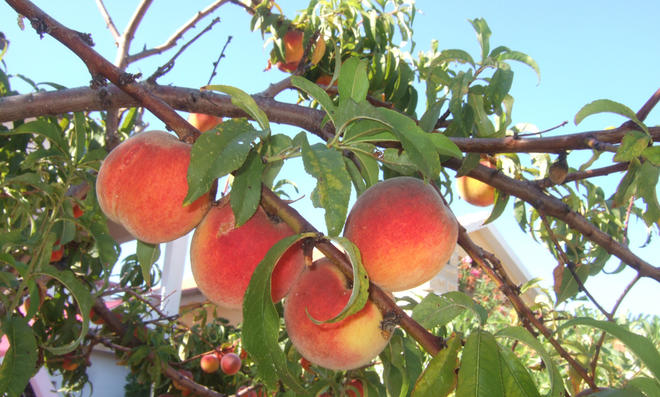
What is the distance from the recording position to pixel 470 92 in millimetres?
1282

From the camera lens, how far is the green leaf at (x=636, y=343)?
0.69 meters

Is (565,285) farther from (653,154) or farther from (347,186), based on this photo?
(347,186)

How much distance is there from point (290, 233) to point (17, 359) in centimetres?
63

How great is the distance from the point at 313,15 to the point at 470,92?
3.15ft

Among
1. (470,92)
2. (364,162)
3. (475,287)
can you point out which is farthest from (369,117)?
(475,287)

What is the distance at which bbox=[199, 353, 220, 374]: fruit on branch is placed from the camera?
270 centimetres

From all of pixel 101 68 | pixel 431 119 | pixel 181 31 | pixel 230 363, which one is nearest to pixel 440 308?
pixel 431 119

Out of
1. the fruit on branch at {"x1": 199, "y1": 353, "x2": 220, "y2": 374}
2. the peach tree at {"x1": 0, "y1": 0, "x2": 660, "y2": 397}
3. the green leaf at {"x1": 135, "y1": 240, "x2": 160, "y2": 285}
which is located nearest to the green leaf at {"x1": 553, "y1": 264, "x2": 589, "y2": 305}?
the peach tree at {"x1": 0, "y1": 0, "x2": 660, "y2": 397}

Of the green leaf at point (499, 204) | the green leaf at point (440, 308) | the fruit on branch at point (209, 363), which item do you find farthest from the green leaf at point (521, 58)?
the fruit on branch at point (209, 363)

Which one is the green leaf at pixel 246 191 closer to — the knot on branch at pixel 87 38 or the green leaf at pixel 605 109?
the knot on branch at pixel 87 38

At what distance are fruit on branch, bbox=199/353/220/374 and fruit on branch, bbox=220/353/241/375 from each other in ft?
0.31

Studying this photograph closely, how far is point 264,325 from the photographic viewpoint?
0.60 metres

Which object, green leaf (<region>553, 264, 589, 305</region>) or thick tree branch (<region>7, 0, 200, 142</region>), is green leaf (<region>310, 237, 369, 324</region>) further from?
green leaf (<region>553, 264, 589, 305</region>)

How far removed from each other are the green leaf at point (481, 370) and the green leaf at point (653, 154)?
0.50 metres
